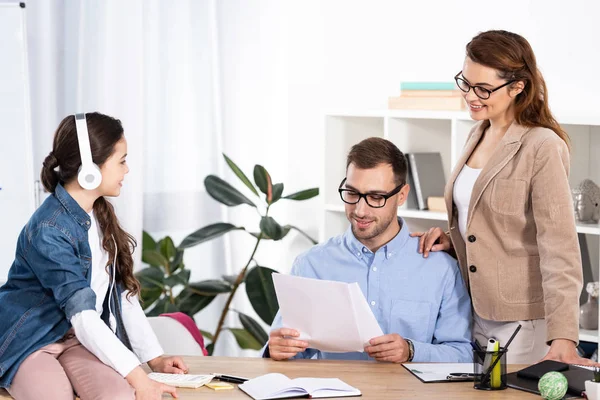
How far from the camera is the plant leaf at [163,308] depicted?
389 cm

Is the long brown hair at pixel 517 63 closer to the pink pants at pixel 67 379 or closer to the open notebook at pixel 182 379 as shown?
the open notebook at pixel 182 379

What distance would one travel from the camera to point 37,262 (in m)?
2.06

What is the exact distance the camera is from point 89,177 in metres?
2.11

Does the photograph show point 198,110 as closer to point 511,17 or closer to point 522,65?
point 511,17

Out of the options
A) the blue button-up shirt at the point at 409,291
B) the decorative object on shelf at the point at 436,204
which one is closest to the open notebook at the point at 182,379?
the blue button-up shirt at the point at 409,291

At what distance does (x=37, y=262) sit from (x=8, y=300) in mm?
129

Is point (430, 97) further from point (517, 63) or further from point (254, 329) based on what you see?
point (254, 329)

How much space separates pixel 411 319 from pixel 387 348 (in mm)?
236

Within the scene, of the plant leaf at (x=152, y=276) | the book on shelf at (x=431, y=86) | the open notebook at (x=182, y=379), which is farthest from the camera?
the plant leaf at (x=152, y=276)

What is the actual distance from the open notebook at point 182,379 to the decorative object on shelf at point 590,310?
1618mm

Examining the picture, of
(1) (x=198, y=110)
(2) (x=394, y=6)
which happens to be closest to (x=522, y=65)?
(2) (x=394, y=6)

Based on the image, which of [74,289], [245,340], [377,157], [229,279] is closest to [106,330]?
[74,289]

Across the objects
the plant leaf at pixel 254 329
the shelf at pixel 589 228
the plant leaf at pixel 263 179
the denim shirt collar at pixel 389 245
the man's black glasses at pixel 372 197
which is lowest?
the plant leaf at pixel 254 329

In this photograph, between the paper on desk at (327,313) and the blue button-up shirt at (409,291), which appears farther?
the blue button-up shirt at (409,291)
